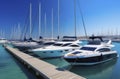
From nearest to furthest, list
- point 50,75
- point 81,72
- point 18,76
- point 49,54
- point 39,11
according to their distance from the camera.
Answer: point 50,75, point 18,76, point 81,72, point 49,54, point 39,11

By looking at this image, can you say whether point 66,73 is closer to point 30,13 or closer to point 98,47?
point 98,47

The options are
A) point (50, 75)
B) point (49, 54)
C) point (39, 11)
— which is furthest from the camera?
point (39, 11)

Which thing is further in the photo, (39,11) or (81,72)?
(39,11)

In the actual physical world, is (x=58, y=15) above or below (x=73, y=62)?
above

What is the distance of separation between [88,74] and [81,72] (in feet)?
2.45

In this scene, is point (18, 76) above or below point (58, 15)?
below

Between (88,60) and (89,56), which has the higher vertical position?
(89,56)

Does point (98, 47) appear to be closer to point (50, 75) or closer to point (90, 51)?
point (90, 51)

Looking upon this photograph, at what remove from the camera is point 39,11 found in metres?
37.2

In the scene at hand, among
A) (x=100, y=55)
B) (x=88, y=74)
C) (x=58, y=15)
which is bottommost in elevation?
(x=88, y=74)

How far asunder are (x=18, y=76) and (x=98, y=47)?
8.72 metres

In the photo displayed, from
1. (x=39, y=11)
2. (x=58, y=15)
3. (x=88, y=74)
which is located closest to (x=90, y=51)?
(x=88, y=74)

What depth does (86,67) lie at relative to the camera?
15664 mm

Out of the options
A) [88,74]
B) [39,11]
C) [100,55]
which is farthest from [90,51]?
[39,11]
